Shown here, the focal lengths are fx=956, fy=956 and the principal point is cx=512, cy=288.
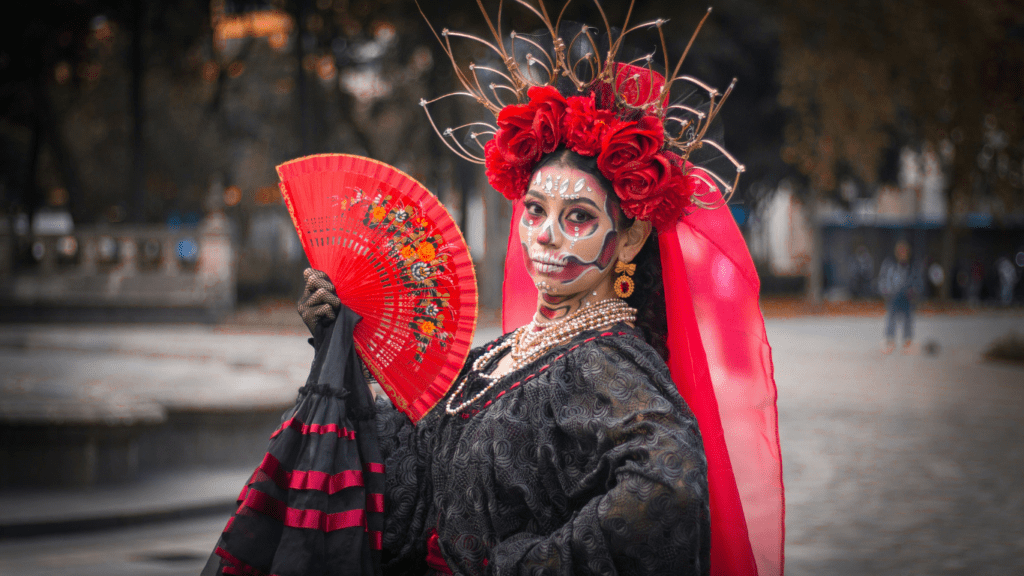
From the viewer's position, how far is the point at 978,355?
673 inches

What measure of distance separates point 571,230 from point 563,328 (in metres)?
0.23

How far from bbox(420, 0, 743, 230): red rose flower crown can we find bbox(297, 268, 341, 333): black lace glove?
465mm

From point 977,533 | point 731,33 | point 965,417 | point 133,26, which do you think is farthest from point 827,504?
point 731,33

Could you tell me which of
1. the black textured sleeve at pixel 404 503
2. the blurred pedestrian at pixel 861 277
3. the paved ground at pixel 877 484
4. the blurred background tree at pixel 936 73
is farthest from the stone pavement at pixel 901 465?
the blurred pedestrian at pixel 861 277

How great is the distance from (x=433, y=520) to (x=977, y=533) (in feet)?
16.4

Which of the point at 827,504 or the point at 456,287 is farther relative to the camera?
the point at 827,504

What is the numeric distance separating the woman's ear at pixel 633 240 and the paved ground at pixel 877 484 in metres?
3.68

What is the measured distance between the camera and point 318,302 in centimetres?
223

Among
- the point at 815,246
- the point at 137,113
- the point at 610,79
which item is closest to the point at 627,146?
the point at 610,79

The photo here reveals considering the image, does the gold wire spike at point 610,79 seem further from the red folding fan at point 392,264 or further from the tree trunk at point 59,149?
the tree trunk at point 59,149

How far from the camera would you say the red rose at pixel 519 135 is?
216 centimetres

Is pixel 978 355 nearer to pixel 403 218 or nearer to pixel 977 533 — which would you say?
pixel 977 533

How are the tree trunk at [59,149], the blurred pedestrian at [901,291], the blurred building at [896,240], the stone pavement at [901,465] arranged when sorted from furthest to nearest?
the blurred building at [896,240] < the tree trunk at [59,149] < the blurred pedestrian at [901,291] < the stone pavement at [901,465]

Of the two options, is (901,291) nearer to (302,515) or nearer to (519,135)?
(519,135)
